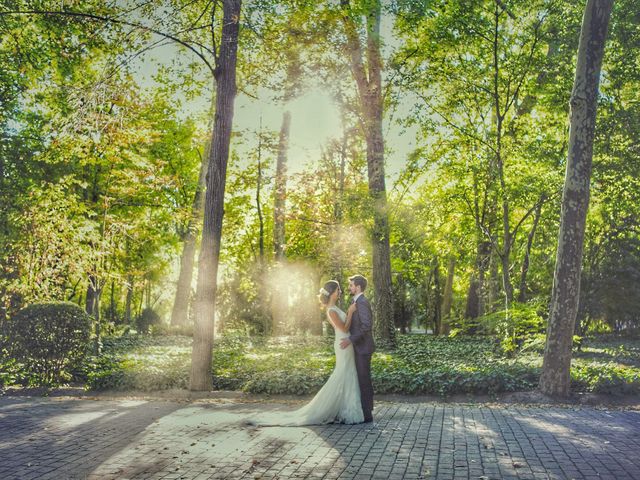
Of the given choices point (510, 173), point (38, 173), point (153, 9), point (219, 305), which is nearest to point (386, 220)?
point (510, 173)

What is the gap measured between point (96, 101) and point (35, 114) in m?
15.1

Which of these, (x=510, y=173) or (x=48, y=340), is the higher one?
(x=510, y=173)

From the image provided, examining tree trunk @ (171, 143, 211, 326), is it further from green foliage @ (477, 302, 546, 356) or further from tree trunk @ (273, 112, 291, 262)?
green foliage @ (477, 302, 546, 356)

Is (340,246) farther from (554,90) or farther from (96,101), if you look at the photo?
(96,101)

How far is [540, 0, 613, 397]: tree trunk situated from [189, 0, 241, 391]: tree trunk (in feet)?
22.3

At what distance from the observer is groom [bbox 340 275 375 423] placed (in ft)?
26.6

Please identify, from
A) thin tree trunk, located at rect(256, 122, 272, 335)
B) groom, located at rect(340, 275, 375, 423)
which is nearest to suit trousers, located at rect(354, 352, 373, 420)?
groom, located at rect(340, 275, 375, 423)

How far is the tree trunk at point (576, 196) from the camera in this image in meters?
10.3

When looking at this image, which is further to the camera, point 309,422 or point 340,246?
point 340,246

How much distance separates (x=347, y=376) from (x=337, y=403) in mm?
417

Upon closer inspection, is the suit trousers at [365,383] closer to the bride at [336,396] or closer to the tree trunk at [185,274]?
the bride at [336,396]

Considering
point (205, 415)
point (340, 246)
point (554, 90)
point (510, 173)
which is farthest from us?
point (340, 246)

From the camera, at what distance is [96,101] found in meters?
11.3

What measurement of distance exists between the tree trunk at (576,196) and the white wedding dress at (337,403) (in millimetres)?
4538
